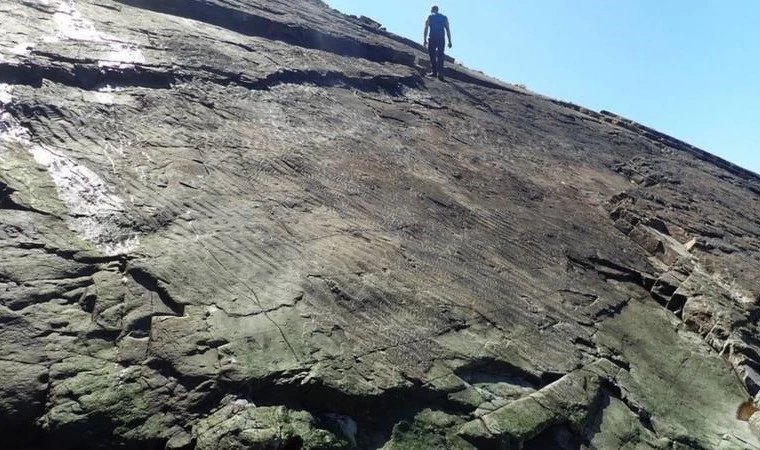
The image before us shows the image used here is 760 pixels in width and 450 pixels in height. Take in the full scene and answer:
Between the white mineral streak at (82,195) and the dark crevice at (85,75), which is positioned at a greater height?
the dark crevice at (85,75)

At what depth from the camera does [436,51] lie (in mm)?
15773

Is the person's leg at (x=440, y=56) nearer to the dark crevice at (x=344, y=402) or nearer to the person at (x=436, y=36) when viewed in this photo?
the person at (x=436, y=36)

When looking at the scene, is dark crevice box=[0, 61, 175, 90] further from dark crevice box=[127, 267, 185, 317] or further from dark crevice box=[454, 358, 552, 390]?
dark crevice box=[454, 358, 552, 390]

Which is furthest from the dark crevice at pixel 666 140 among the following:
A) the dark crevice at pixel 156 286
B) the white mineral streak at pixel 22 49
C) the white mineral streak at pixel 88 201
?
the dark crevice at pixel 156 286

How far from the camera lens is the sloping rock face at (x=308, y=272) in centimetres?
479

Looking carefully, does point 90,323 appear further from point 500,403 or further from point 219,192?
point 500,403

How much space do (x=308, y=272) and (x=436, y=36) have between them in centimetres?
1093

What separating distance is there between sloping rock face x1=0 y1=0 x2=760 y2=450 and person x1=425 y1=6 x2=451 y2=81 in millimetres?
3846

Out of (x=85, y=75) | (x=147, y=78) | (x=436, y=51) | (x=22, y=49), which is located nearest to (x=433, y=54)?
(x=436, y=51)

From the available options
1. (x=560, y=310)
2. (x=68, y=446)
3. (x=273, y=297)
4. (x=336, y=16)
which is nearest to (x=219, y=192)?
(x=273, y=297)

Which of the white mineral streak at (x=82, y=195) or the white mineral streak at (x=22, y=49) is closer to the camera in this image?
the white mineral streak at (x=82, y=195)

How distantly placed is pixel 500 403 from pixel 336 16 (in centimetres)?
1445

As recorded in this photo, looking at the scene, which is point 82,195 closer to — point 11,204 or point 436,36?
point 11,204

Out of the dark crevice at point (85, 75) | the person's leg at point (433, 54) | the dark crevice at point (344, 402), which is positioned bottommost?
the dark crevice at point (344, 402)
